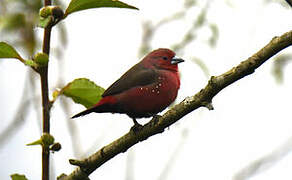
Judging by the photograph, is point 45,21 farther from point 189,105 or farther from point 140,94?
point 140,94

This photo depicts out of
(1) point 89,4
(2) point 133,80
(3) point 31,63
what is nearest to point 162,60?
(2) point 133,80

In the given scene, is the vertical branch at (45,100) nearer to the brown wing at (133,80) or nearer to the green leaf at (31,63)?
Answer: the green leaf at (31,63)

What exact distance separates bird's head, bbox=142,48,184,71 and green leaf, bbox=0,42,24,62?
2.61 m

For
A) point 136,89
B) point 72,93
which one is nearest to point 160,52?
point 136,89

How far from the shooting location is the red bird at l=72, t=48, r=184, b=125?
372cm

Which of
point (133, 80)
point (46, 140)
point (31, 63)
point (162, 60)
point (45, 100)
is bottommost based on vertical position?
point (46, 140)

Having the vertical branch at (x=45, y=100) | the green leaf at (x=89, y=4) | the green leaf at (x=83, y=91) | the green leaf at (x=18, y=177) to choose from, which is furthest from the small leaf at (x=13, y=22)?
the green leaf at (x=18, y=177)

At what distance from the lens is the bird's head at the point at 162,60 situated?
4.51m

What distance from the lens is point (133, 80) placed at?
396cm

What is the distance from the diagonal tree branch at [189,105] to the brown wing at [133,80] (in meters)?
1.44

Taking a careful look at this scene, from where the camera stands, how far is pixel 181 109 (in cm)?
198

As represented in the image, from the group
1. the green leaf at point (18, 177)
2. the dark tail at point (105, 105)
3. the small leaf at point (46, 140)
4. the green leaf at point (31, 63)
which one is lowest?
the green leaf at point (18, 177)

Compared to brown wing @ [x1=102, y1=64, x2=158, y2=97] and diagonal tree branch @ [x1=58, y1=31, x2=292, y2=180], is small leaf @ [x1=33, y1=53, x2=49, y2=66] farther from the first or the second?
brown wing @ [x1=102, y1=64, x2=158, y2=97]

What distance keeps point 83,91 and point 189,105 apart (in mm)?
429
